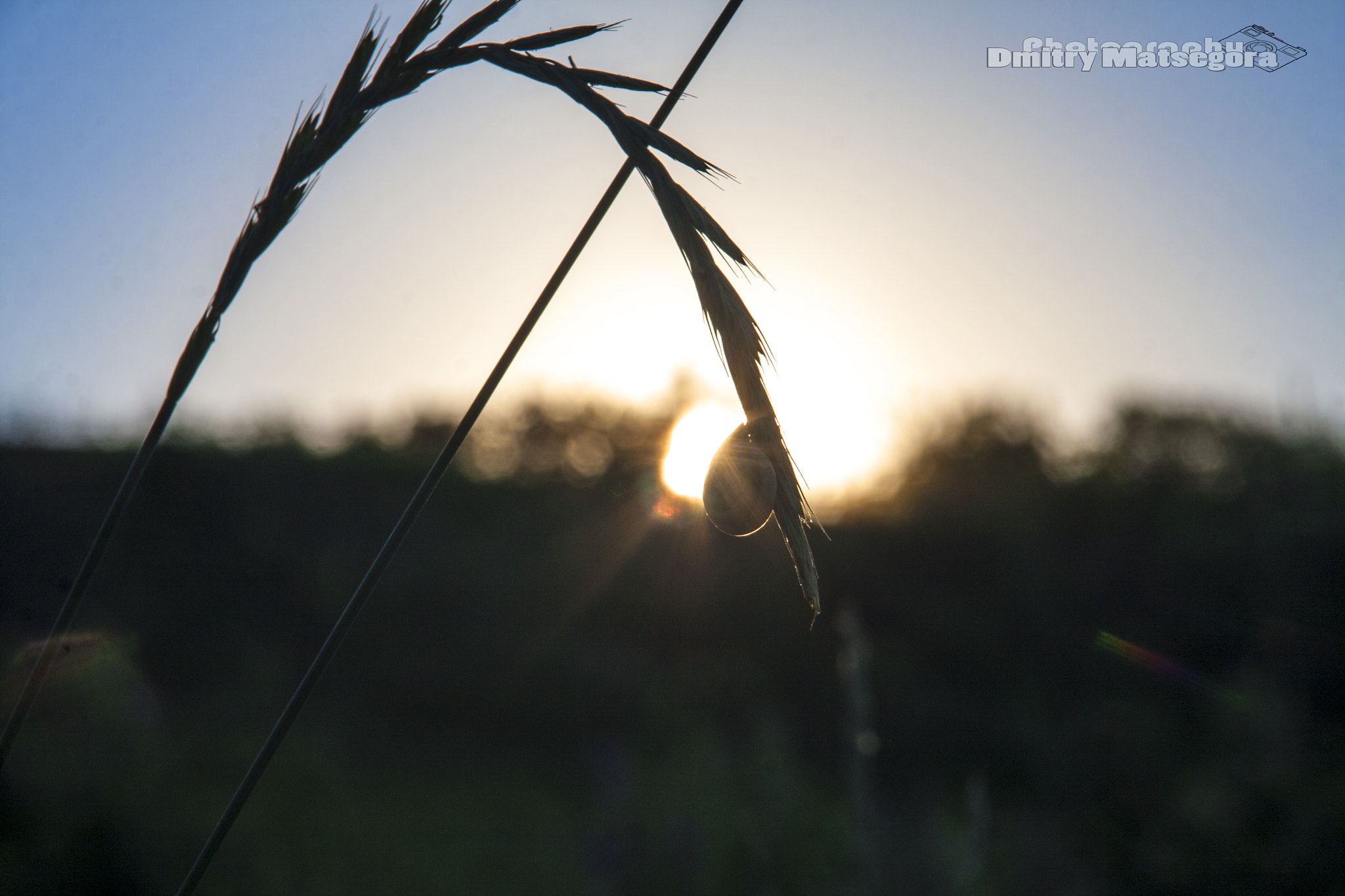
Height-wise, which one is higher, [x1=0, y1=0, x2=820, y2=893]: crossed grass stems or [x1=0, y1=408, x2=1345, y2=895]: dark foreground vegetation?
[x1=0, y1=0, x2=820, y2=893]: crossed grass stems

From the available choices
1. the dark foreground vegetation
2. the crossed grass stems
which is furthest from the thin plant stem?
the dark foreground vegetation

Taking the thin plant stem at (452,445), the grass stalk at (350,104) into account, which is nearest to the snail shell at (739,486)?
the thin plant stem at (452,445)

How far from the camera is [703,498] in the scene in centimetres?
60

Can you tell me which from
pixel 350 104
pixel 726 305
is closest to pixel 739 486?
pixel 726 305

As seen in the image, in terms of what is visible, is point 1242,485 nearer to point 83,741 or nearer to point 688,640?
point 688,640

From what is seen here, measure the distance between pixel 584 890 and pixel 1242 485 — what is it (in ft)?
19.0

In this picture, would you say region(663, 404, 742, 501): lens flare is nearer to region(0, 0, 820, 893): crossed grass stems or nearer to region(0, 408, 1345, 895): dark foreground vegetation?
region(0, 0, 820, 893): crossed grass stems

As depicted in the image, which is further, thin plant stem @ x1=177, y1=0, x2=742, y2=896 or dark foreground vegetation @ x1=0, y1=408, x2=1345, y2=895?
dark foreground vegetation @ x1=0, y1=408, x2=1345, y2=895

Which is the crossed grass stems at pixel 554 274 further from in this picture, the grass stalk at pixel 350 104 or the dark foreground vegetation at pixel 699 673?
the dark foreground vegetation at pixel 699 673

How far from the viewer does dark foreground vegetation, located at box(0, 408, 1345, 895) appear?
11.2ft

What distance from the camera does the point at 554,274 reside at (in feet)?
1.82

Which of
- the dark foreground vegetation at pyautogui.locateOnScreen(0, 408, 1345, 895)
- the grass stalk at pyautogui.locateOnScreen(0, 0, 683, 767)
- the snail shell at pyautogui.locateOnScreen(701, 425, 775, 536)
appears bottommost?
the dark foreground vegetation at pyautogui.locateOnScreen(0, 408, 1345, 895)

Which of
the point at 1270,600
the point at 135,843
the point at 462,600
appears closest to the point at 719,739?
the point at 462,600

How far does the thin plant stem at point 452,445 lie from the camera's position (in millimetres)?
536
